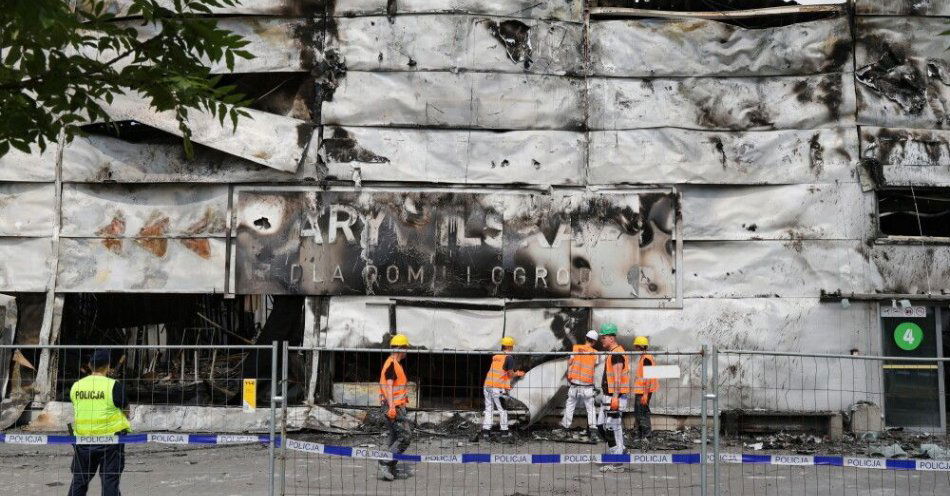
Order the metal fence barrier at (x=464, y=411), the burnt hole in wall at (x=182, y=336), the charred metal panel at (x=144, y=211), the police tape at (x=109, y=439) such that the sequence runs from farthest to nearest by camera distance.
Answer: the burnt hole in wall at (x=182, y=336), the charred metal panel at (x=144, y=211), the metal fence barrier at (x=464, y=411), the police tape at (x=109, y=439)

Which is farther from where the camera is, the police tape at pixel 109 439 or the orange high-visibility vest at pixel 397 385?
the orange high-visibility vest at pixel 397 385

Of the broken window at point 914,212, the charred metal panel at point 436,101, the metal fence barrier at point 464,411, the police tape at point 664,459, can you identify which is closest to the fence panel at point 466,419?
the metal fence barrier at point 464,411

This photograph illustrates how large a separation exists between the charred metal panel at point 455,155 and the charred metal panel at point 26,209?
14.8 ft

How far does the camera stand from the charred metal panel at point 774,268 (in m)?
15.0

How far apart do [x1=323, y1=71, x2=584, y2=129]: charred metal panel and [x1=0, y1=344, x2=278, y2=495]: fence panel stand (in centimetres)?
413

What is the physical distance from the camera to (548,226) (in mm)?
15156

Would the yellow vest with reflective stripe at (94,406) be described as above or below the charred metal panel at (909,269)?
below

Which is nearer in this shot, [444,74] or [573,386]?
[573,386]

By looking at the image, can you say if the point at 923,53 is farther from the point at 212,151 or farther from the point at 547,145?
the point at 212,151

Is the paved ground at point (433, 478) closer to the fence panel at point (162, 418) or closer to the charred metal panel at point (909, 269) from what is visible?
the fence panel at point (162, 418)

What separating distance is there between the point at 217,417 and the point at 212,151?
4.16 m

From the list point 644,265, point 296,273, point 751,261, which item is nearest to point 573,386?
point 644,265

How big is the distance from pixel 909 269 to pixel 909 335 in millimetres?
1044

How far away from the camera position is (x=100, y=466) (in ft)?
28.7
